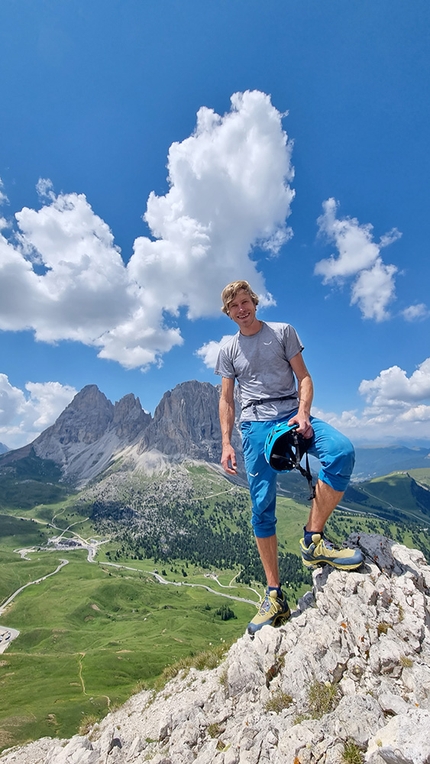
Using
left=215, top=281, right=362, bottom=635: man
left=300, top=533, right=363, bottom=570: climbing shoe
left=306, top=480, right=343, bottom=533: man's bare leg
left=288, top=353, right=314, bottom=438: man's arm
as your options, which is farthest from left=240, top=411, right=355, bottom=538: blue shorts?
left=300, top=533, right=363, bottom=570: climbing shoe

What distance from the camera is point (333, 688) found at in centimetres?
801

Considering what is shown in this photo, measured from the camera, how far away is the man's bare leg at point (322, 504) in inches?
356

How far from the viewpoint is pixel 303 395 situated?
9.44 metres

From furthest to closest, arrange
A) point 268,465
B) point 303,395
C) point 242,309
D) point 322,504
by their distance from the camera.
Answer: point 242,309 < point 268,465 < point 303,395 < point 322,504

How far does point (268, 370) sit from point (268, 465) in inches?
110

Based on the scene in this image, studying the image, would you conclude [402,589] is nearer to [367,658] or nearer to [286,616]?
[367,658]

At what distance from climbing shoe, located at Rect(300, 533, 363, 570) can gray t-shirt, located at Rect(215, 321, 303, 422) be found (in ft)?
12.7

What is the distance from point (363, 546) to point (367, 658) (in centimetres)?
314

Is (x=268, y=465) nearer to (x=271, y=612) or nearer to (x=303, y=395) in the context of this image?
(x=303, y=395)

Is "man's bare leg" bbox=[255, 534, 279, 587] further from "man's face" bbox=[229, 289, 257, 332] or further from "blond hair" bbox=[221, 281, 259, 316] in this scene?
"blond hair" bbox=[221, 281, 259, 316]

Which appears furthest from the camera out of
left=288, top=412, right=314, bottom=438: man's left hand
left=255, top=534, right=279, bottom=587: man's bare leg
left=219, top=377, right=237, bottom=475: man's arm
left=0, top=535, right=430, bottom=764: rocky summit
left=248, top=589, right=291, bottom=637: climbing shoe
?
left=248, top=589, right=291, bottom=637: climbing shoe

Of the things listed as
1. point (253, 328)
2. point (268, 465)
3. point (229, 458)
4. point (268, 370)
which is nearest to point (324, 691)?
point (268, 465)

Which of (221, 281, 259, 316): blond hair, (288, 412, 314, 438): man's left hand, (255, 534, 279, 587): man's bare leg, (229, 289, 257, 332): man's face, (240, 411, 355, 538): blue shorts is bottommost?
(255, 534, 279, 587): man's bare leg

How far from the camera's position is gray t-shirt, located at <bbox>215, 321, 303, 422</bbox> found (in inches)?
390
